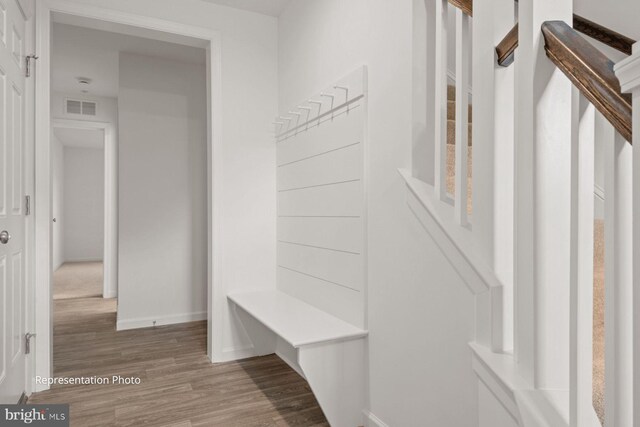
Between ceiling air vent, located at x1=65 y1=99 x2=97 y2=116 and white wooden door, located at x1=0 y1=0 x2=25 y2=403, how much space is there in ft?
11.1

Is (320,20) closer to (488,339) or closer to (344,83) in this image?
(344,83)

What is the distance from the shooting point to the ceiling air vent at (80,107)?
5388mm

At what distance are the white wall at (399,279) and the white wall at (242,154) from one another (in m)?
1.01

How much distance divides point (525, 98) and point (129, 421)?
7.75 ft

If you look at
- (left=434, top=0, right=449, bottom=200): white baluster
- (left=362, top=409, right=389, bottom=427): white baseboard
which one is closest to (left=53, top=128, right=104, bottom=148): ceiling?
(left=362, top=409, right=389, bottom=427): white baseboard

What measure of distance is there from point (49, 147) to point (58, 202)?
722cm

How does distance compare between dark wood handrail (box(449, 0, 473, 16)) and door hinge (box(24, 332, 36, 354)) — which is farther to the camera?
door hinge (box(24, 332, 36, 354))

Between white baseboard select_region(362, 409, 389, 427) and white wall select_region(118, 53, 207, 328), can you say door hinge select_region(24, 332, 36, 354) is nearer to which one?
white wall select_region(118, 53, 207, 328)

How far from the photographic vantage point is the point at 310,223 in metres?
2.75

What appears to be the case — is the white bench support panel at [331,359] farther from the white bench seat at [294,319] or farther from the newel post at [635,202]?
→ the newel post at [635,202]

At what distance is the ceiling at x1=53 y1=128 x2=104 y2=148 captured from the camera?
7.52 m

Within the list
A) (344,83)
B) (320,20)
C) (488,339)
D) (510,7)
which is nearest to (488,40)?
(510,7)

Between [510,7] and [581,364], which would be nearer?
[581,364]

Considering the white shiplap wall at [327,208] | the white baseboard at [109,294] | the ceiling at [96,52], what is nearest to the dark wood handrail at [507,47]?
the white shiplap wall at [327,208]
